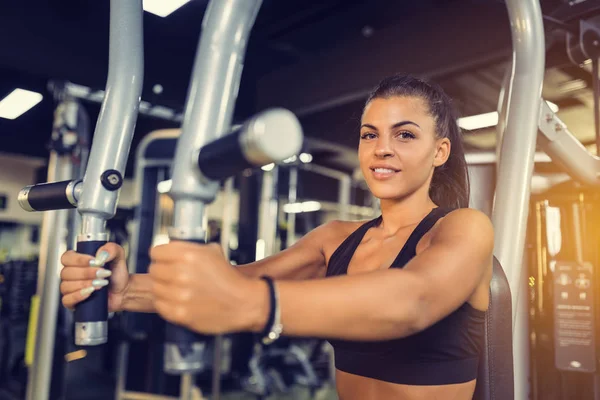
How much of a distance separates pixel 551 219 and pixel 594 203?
5.6 inches

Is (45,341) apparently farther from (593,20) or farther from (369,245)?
(593,20)

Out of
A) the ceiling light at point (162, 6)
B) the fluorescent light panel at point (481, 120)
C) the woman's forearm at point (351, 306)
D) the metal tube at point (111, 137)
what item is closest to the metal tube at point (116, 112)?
the metal tube at point (111, 137)

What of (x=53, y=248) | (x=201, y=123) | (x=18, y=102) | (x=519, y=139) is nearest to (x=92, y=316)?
(x=201, y=123)

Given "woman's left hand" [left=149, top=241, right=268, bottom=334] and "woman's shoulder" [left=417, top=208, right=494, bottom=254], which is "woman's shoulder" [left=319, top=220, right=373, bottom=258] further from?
"woman's left hand" [left=149, top=241, right=268, bottom=334]

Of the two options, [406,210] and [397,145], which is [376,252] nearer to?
[406,210]

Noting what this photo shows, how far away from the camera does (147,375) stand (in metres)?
3.92

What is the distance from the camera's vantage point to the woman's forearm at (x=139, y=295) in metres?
0.98

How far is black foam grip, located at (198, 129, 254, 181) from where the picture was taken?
0.46m

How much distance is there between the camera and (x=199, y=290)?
1.69ft

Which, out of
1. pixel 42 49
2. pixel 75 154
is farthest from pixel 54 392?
pixel 42 49

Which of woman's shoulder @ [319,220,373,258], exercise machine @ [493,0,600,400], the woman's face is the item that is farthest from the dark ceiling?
the woman's face

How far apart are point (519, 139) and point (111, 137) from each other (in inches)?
42.9

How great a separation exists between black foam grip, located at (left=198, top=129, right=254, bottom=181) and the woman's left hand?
82 mm

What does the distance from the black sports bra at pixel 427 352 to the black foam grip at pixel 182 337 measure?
2.18 feet
